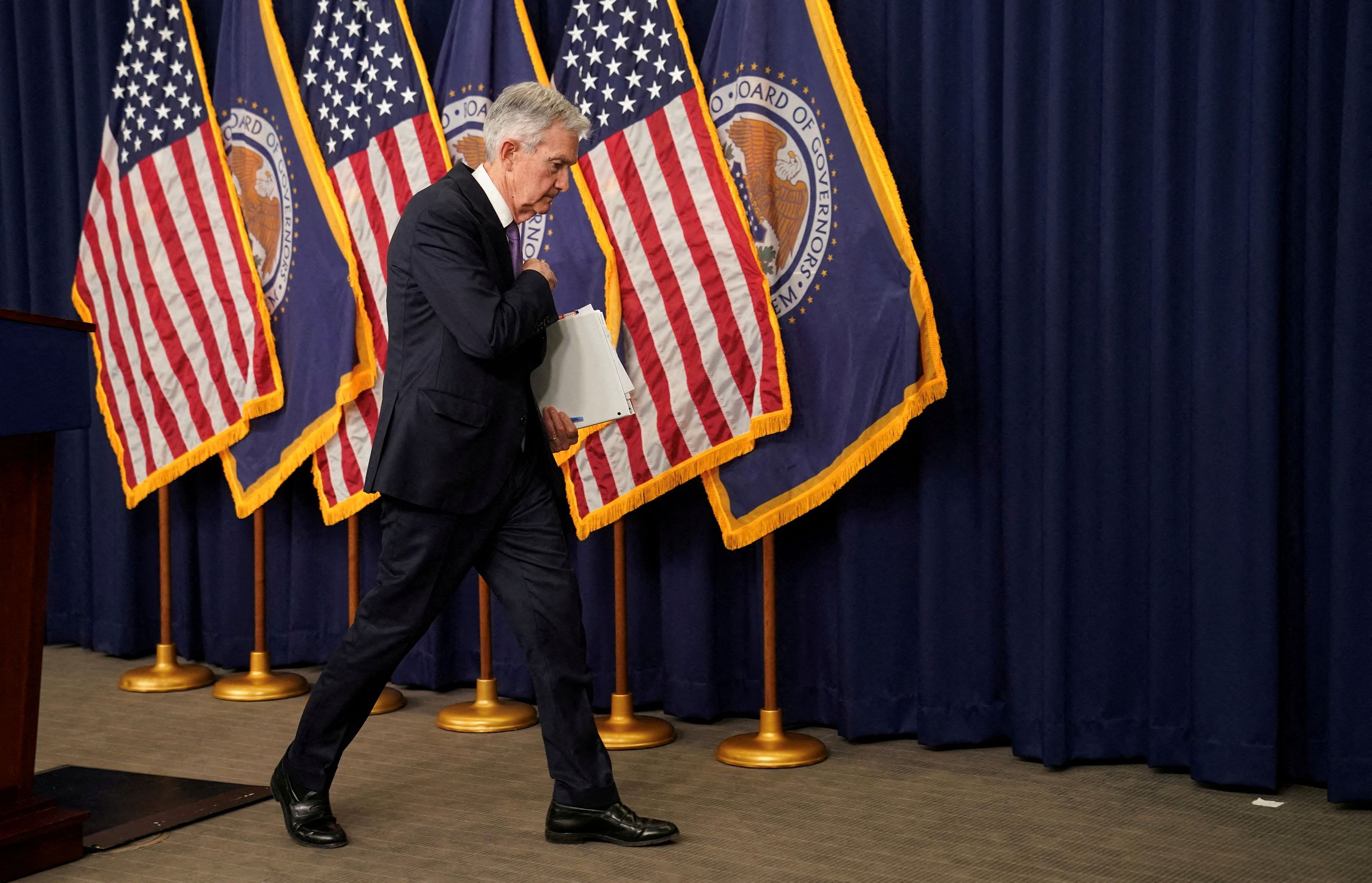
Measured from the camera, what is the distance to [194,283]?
13.5 feet

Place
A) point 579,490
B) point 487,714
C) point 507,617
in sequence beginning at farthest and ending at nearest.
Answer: point 487,714 < point 579,490 < point 507,617

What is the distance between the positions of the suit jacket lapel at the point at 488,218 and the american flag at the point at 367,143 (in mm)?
1219

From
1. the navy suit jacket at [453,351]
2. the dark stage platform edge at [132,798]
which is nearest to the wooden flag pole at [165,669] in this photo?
the dark stage platform edge at [132,798]

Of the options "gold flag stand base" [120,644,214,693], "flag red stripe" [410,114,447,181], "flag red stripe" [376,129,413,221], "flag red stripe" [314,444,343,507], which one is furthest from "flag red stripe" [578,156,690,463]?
"gold flag stand base" [120,644,214,693]

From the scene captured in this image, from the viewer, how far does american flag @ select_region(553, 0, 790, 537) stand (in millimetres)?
3258

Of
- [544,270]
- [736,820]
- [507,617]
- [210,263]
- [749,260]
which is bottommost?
[736,820]

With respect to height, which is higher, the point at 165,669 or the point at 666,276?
the point at 666,276

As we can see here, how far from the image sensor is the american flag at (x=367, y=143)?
3760 mm

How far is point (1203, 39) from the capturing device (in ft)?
9.60

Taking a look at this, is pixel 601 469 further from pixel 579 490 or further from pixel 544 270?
pixel 544 270

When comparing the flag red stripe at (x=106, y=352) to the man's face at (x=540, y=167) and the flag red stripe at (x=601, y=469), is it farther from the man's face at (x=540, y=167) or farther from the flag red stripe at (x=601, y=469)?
the man's face at (x=540, y=167)

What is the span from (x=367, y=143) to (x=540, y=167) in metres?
1.54

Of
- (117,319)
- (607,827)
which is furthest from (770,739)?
(117,319)

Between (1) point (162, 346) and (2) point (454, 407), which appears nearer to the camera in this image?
(2) point (454, 407)
